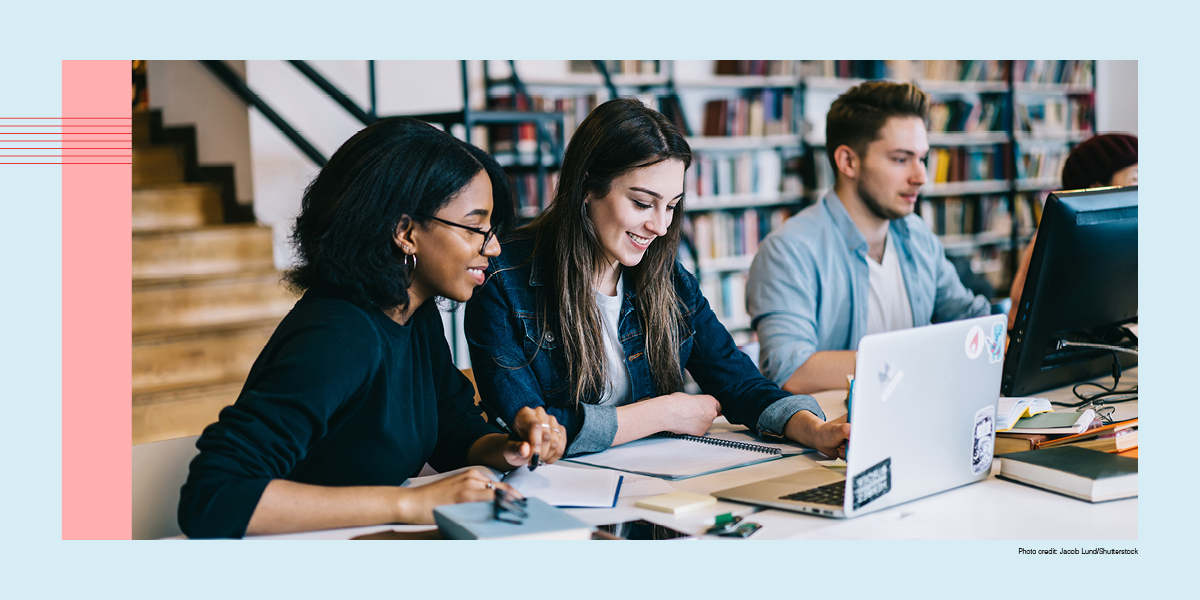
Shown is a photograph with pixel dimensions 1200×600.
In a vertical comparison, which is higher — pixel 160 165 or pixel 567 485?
pixel 160 165

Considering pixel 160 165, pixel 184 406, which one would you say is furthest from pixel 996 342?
pixel 160 165

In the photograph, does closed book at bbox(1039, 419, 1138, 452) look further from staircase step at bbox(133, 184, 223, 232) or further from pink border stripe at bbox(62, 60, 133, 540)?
staircase step at bbox(133, 184, 223, 232)

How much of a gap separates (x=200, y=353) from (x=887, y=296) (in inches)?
105

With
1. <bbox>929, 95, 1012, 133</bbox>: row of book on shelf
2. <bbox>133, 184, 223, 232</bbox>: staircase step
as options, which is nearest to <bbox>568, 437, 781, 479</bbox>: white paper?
<bbox>133, 184, 223, 232</bbox>: staircase step

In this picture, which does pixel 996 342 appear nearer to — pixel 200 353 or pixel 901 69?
pixel 200 353

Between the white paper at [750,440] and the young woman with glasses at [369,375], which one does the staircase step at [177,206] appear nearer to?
the young woman with glasses at [369,375]

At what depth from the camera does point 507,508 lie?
1034 mm

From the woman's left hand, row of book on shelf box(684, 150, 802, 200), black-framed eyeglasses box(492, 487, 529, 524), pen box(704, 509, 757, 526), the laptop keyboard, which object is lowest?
pen box(704, 509, 757, 526)

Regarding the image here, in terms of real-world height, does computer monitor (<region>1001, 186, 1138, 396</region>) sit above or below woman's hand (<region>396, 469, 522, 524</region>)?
above

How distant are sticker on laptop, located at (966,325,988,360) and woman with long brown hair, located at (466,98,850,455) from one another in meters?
0.30

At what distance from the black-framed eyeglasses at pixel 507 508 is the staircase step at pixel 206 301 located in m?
2.61

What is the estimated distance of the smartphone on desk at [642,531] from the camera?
3.41 ft

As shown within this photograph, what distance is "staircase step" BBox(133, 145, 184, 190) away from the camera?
394 cm

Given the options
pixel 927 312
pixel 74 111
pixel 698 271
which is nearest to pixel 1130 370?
pixel 927 312
